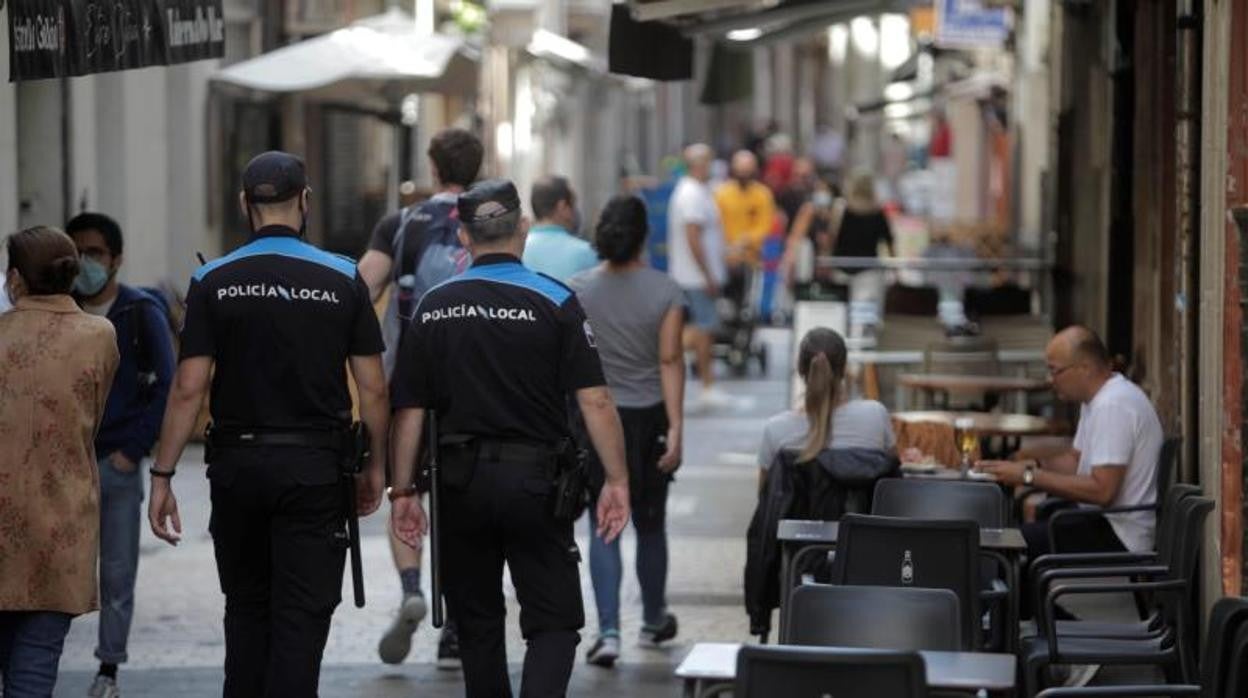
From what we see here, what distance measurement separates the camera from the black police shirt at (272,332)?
8289 mm

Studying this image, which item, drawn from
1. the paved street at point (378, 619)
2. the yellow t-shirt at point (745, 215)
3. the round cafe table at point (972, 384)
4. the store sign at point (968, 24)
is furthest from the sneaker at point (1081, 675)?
the yellow t-shirt at point (745, 215)

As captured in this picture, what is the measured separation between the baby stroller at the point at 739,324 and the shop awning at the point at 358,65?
6.21 metres

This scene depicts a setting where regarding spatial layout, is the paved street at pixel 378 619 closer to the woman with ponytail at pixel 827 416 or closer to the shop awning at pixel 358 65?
the woman with ponytail at pixel 827 416

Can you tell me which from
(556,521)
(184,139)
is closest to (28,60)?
(556,521)

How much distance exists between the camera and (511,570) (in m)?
8.55

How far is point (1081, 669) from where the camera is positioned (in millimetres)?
10305

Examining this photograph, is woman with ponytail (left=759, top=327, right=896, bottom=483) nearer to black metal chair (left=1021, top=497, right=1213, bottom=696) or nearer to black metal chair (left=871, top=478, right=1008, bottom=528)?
black metal chair (left=871, top=478, right=1008, bottom=528)

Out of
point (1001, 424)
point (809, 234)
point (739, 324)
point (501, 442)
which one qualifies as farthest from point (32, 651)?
point (809, 234)

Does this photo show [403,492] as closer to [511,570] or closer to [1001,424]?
[511,570]

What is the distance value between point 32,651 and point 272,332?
1.20 metres

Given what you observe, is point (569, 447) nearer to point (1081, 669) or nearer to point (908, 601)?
point (908, 601)

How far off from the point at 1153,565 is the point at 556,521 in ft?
7.73

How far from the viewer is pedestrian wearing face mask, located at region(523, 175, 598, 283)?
11.8m

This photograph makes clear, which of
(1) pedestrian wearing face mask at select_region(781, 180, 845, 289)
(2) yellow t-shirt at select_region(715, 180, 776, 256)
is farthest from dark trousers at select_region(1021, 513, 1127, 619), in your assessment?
(1) pedestrian wearing face mask at select_region(781, 180, 845, 289)
